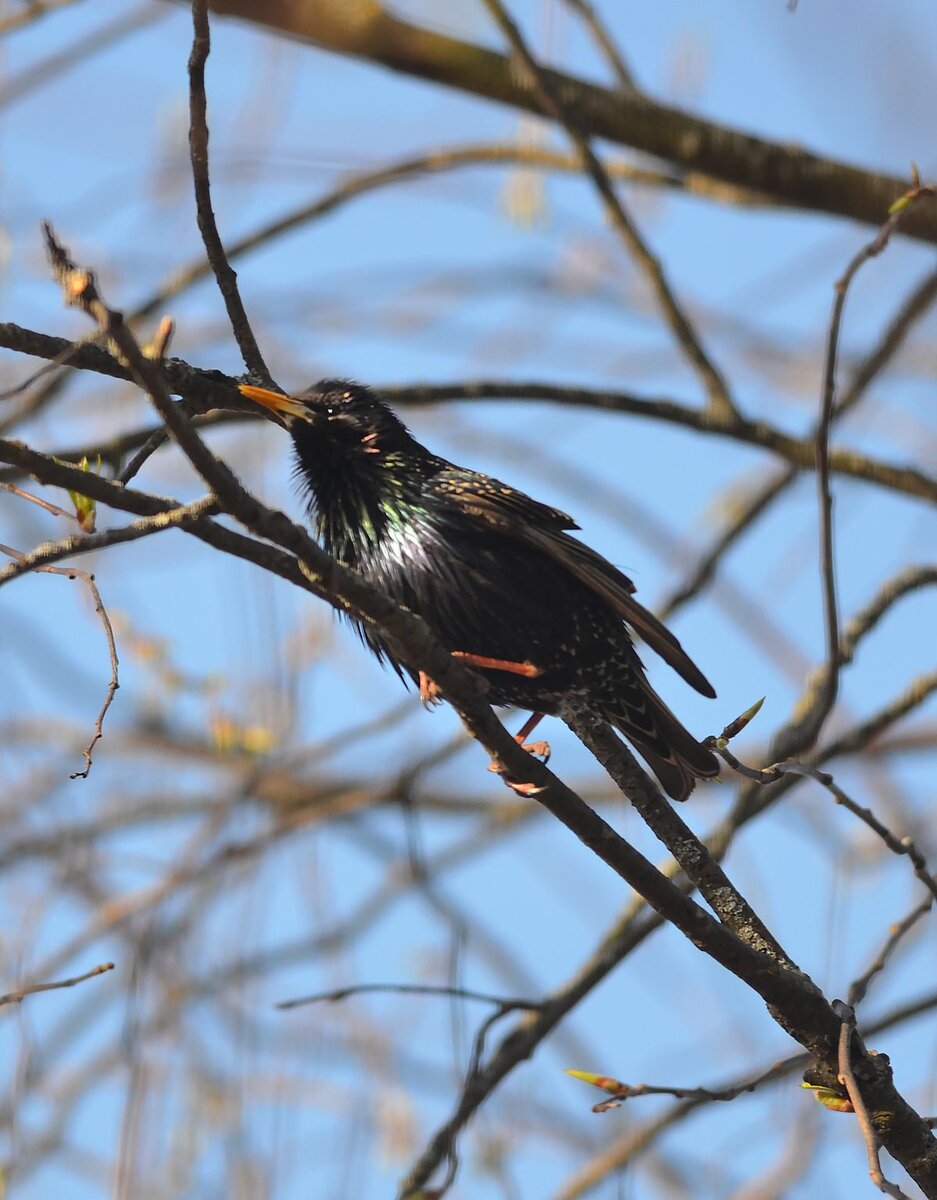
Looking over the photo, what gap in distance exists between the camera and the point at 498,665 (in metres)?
3.65

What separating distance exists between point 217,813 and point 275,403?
67.6 inches

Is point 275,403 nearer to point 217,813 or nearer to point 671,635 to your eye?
point 671,635

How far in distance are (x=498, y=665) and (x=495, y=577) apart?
24cm

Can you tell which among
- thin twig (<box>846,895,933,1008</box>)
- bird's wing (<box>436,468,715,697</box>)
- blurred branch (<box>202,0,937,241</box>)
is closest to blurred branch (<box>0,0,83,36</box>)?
blurred branch (<box>202,0,937,241</box>)

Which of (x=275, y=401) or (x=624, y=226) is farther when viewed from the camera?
(x=624, y=226)

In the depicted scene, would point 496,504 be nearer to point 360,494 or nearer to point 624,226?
point 360,494

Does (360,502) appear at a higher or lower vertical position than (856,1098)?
higher

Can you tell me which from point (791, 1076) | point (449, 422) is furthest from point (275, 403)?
point (449, 422)

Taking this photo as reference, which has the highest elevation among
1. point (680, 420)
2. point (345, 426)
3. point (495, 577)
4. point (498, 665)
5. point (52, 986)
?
point (680, 420)

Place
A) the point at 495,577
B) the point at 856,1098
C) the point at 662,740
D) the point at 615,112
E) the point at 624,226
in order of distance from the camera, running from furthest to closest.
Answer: the point at 615,112 → the point at 624,226 → the point at 662,740 → the point at 495,577 → the point at 856,1098

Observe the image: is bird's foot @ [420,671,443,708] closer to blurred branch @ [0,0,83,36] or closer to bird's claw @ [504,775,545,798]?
bird's claw @ [504,775,545,798]

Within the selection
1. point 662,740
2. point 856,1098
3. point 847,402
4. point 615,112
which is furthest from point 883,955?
point 615,112

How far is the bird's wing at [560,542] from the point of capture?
3545mm

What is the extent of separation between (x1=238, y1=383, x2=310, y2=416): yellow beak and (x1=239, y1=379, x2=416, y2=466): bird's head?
0.08 meters
